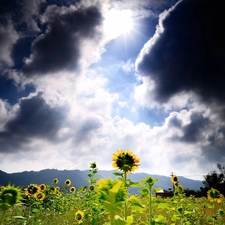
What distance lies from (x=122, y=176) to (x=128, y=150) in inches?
24.1

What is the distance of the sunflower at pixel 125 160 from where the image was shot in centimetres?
288

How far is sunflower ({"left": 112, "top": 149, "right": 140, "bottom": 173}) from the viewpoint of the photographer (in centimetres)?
288

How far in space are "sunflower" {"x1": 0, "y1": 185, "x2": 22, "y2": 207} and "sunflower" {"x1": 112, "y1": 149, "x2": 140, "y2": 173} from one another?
4.80ft

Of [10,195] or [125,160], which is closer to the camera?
[10,195]

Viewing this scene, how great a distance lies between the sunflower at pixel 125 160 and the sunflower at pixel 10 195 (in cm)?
146

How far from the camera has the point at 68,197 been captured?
9461mm

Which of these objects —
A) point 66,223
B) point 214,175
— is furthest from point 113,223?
point 214,175

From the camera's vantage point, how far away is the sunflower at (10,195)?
1.67 m

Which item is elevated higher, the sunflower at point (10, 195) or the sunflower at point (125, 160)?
the sunflower at point (125, 160)

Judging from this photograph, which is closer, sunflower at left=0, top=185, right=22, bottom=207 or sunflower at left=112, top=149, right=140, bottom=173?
sunflower at left=0, top=185, right=22, bottom=207

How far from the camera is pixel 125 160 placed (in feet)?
9.39

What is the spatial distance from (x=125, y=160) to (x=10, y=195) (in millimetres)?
1554

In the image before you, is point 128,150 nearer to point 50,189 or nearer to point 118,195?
point 118,195

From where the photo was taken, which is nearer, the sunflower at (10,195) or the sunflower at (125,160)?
the sunflower at (10,195)
